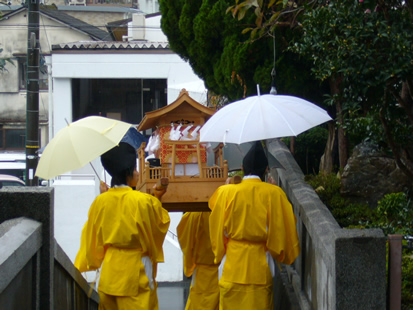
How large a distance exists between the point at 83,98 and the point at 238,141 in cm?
1534

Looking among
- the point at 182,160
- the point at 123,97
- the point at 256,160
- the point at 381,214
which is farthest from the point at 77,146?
the point at 123,97

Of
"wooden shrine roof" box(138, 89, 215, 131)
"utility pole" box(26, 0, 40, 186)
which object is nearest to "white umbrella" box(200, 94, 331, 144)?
"wooden shrine roof" box(138, 89, 215, 131)

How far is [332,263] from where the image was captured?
13.0ft

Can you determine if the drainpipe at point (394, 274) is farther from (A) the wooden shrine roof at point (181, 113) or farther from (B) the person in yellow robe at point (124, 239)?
(A) the wooden shrine roof at point (181, 113)

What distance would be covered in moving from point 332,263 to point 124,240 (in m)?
2.26

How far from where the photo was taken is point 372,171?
7176 millimetres

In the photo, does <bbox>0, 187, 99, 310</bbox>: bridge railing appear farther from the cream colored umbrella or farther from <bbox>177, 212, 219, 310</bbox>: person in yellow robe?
<bbox>177, 212, 219, 310</bbox>: person in yellow robe

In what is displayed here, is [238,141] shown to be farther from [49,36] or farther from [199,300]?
[49,36]

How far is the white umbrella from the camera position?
556cm

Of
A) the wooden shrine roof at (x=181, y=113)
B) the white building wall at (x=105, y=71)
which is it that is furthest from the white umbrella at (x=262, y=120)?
the white building wall at (x=105, y=71)

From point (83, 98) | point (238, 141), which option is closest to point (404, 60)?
point (238, 141)

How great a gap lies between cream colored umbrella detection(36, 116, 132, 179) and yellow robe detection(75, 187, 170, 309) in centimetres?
42

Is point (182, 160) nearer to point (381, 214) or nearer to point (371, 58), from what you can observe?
point (381, 214)

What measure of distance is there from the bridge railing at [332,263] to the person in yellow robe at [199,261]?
1304mm
